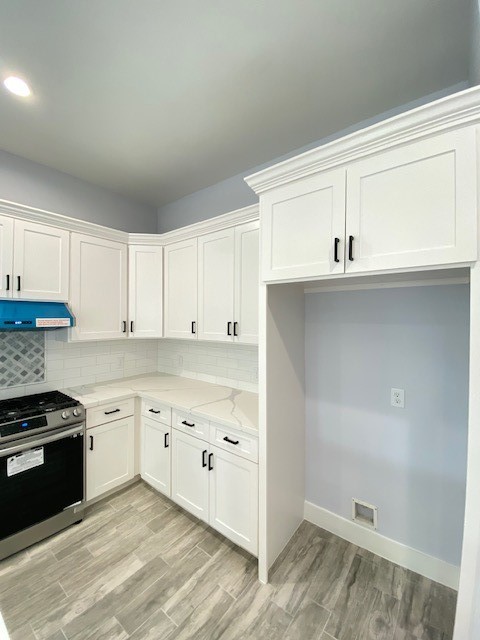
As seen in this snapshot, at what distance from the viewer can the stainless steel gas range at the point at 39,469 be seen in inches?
72.5

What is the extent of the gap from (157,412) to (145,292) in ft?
3.81

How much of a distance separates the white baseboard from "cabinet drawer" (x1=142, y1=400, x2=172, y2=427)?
130cm

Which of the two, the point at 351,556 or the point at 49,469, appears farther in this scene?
the point at 49,469

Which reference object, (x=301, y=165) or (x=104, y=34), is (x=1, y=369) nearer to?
(x=104, y=34)

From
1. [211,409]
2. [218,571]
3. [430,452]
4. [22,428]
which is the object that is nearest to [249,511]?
[218,571]

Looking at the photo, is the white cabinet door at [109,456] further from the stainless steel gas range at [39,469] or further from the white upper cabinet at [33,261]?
the white upper cabinet at [33,261]

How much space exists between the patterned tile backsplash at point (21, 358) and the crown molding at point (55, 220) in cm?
94

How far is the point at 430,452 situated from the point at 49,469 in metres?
2.56

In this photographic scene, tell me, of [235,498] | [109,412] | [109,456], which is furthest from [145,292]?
[235,498]

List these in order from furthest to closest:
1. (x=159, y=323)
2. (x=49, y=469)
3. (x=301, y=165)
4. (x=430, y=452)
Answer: (x=159, y=323)
(x=49, y=469)
(x=430, y=452)
(x=301, y=165)

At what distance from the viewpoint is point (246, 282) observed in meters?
2.12

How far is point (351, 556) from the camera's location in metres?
1.89

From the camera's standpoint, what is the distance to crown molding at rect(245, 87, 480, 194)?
3.37ft

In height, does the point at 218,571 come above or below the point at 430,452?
below
